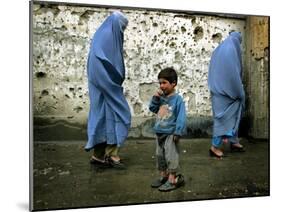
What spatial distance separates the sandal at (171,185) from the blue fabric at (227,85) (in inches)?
21.1

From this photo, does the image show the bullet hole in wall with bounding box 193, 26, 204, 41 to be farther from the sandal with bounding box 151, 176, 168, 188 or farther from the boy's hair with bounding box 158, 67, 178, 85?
the sandal with bounding box 151, 176, 168, 188

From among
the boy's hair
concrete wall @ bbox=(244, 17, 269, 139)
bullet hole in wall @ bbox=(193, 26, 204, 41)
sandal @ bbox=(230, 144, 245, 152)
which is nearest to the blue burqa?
the boy's hair

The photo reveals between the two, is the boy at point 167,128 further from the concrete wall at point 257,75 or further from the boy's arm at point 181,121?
the concrete wall at point 257,75

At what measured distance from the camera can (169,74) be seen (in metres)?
4.80

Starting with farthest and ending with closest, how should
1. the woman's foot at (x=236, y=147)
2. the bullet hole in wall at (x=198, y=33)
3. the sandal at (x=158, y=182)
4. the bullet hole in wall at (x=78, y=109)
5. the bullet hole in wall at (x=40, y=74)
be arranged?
the woman's foot at (x=236, y=147), the bullet hole in wall at (x=198, y=33), the sandal at (x=158, y=182), the bullet hole in wall at (x=78, y=109), the bullet hole in wall at (x=40, y=74)

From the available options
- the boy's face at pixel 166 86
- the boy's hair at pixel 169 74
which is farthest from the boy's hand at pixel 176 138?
the boy's hair at pixel 169 74

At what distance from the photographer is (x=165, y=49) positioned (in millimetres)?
4797

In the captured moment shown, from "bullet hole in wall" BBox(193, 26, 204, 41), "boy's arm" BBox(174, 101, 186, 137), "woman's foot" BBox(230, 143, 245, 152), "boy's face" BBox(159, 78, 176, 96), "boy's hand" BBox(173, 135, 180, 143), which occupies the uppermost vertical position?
"bullet hole in wall" BBox(193, 26, 204, 41)

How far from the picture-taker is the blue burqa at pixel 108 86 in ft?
14.9

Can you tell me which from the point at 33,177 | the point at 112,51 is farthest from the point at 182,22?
the point at 33,177

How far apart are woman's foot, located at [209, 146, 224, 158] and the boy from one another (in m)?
0.37

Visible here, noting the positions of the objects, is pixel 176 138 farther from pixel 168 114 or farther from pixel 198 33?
pixel 198 33

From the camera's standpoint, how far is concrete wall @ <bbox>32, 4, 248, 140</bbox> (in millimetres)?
4422

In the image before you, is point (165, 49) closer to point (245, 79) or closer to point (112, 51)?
point (112, 51)
